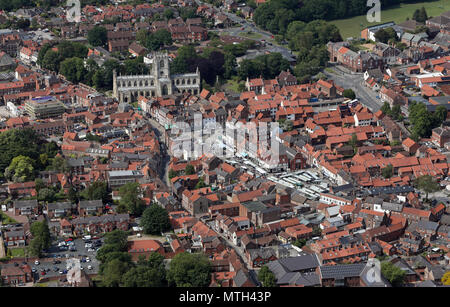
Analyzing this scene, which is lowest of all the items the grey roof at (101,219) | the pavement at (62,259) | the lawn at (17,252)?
the lawn at (17,252)

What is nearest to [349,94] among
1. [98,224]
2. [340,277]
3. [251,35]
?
[251,35]

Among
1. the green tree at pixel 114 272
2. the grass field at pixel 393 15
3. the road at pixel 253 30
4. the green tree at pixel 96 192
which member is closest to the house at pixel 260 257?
the green tree at pixel 114 272

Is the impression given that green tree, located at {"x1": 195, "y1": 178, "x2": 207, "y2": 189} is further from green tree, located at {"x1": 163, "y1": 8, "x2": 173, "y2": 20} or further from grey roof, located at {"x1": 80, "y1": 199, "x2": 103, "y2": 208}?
green tree, located at {"x1": 163, "y1": 8, "x2": 173, "y2": 20}

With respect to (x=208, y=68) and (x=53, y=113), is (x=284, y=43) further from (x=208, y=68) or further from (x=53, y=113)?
(x=53, y=113)

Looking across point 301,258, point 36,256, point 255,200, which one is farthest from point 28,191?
point 301,258

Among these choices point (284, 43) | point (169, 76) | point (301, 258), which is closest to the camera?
point (301, 258)

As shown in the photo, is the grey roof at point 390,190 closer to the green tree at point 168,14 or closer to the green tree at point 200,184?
the green tree at point 200,184

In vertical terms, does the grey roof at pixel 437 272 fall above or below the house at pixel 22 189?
below
